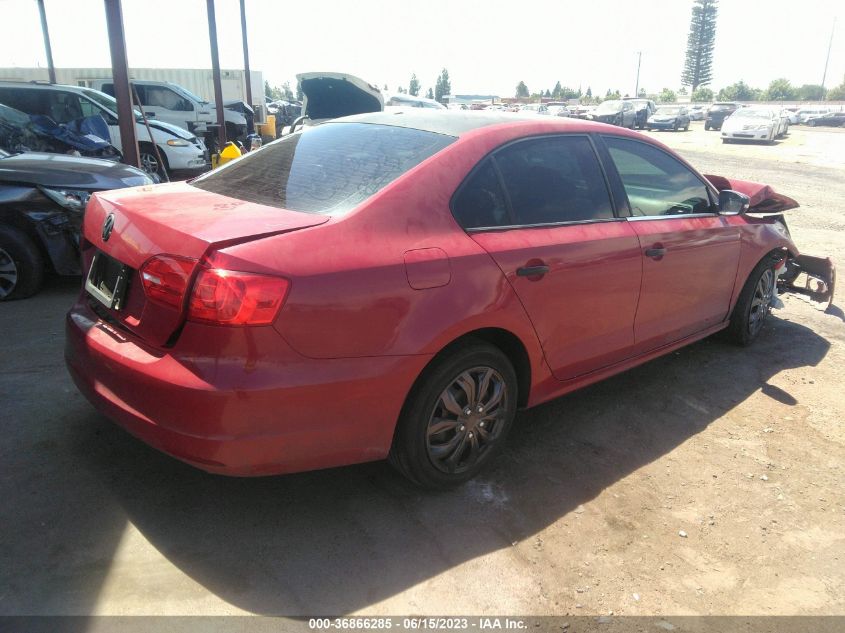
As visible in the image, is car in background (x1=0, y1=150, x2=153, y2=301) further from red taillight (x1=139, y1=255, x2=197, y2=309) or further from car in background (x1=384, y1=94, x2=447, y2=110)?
car in background (x1=384, y1=94, x2=447, y2=110)

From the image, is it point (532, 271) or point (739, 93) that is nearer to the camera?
point (532, 271)

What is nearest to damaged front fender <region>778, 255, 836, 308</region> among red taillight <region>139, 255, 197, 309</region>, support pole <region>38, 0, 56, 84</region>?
red taillight <region>139, 255, 197, 309</region>

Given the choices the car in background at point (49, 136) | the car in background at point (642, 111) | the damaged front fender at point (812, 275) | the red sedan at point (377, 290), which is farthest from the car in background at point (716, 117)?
the red sedan at point (377, 290)

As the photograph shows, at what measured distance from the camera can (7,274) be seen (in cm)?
515

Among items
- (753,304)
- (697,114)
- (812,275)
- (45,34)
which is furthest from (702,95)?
(753,304)

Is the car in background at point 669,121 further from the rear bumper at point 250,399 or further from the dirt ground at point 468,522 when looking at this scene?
the rear bumper at point 250,399

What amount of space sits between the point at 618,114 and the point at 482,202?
111ft

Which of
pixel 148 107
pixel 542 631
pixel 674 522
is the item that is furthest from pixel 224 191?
pixel 148 107

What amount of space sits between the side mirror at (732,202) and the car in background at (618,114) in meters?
31.0

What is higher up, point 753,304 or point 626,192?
point 626,192

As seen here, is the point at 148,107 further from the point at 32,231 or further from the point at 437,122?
the point at 437,122

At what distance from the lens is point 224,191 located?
295 cm

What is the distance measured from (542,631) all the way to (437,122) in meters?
2.26

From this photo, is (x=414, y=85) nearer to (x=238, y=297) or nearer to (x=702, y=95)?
(x=702, y=95)
